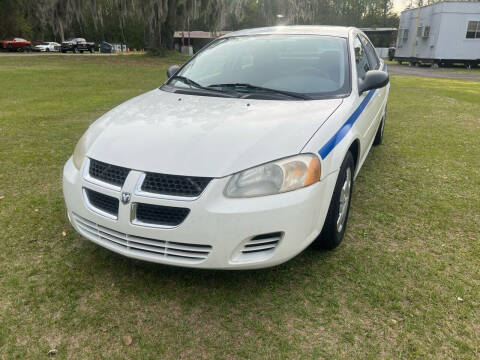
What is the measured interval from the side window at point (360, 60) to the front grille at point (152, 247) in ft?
7.47

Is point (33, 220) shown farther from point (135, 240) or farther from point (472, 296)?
point (472, 296)

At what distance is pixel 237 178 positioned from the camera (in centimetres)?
212

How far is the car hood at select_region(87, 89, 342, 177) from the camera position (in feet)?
7.14

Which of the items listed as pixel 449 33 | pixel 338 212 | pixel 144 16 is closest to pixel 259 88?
pixel 338 212

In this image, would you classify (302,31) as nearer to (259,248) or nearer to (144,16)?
(259,248)

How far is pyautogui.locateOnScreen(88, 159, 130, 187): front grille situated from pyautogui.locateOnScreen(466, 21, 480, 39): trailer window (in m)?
29.5

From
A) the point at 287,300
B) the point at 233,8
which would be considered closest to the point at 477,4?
the point at 233,8

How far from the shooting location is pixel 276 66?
3.39 metres

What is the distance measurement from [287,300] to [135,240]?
3.25 ft

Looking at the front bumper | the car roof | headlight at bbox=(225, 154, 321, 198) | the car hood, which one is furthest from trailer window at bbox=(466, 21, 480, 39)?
headlight at bbox=(225, 154, 321, 198)

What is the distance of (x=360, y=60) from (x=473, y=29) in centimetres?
2715

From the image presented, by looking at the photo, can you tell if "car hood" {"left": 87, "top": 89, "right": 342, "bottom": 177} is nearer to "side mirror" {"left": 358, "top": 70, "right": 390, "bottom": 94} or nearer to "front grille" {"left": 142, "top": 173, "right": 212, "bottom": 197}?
"front grille" {"left": 142, "top": 173, "right": 212, "bottom": 197}

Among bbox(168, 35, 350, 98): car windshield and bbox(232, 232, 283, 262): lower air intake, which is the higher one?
bbox(168, 35, 350, 98): car windshield

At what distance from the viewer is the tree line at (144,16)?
907 inches
